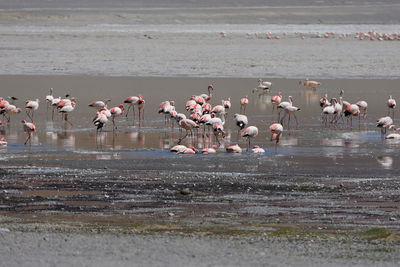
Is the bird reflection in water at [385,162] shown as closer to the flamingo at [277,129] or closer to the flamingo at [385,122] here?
the flamingo at [277,129]

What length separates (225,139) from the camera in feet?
52.3

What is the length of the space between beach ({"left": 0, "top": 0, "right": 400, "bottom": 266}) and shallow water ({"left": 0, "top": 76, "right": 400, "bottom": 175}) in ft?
0.10

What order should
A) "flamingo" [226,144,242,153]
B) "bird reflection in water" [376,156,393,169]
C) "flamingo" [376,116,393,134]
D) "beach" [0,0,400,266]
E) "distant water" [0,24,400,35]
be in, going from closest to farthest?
1. "beach" [0,0,400,266]
2. "bird reflection in water" [376,156,393,169]
3. "flamingo" [226,144,242,153]
4. "flamingo" [376,116,393,134]
5. "distant water" [0,24,400,35]

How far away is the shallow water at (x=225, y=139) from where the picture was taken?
1323 cm

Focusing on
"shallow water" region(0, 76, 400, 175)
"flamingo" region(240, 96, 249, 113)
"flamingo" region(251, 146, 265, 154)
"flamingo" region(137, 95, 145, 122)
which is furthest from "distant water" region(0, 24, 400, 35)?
"flamingo" region(251, 146, 265, 154)

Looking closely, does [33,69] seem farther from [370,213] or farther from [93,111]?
[370,213]

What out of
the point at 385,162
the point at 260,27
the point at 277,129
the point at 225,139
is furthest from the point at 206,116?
the point at 260,27

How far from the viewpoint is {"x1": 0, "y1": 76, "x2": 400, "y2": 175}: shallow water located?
43.4 ft

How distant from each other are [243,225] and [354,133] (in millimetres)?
8590

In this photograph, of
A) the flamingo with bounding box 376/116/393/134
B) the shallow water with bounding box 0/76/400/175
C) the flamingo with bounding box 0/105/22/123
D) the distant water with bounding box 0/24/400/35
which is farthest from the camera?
the distant water with bounding box 0/24/400/35

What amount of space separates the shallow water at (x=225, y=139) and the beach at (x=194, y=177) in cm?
3

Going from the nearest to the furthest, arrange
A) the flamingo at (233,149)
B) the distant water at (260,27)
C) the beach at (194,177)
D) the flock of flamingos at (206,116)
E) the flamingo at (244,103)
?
the beach at (194,177) → the flamingo at (233,149) → the flock of flamingos at (206,116) → the flamingo at (244,103) → the distant water at (260,27)

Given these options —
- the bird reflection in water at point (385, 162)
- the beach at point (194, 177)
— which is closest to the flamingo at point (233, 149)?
the beach at point (194, 177)

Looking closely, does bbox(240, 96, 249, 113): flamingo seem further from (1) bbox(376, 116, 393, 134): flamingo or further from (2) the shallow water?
(1) bbox(376, 116, 393, 134): flamingo
